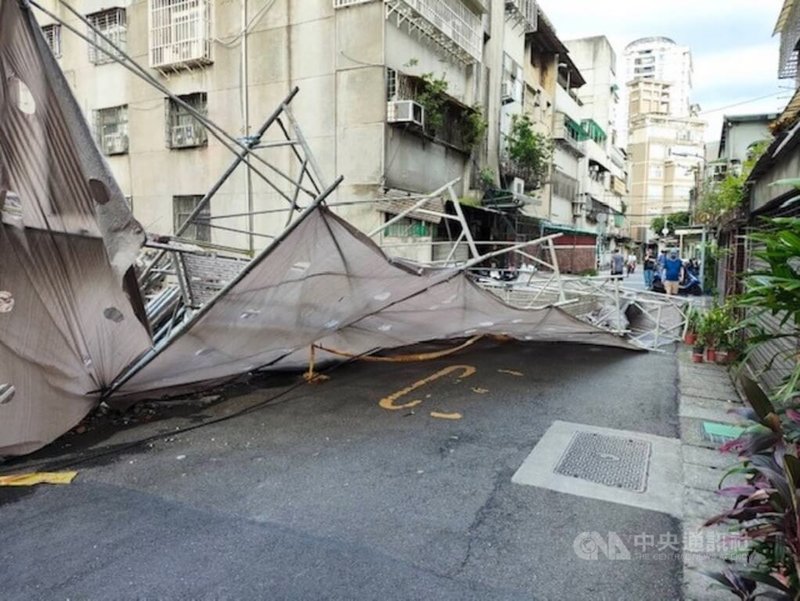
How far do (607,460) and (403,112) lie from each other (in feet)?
34.5

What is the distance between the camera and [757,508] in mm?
2064

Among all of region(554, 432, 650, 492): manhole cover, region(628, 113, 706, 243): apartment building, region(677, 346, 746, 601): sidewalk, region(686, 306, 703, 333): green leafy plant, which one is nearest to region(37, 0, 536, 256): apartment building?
region(686, 306, 703, 333): green leafy plant

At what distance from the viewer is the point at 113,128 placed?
17.4m

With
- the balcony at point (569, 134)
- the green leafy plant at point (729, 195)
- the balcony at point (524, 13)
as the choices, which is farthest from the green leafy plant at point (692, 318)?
the balcony at point (569, 134)

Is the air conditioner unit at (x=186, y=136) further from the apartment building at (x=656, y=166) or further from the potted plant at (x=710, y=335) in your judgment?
the apartment building at (x=656, y=166)

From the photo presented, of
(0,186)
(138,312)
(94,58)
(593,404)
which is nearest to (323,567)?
(138,312)

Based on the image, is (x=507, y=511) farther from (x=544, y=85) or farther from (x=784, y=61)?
(x=544, y=85)

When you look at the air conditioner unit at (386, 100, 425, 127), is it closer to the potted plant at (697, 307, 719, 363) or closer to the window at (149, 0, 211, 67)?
the window at (149, 0, 211, 67)

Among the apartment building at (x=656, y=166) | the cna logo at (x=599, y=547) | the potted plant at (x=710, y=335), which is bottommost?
the cna logo at (x=599, y=547)

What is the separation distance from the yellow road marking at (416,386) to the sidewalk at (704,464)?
2.66 m

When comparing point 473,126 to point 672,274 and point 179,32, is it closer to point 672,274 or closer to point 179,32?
point 672,274

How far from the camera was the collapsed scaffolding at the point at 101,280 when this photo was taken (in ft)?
12.1

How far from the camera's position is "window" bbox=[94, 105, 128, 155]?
56.0ft

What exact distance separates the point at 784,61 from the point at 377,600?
10.9 metres
